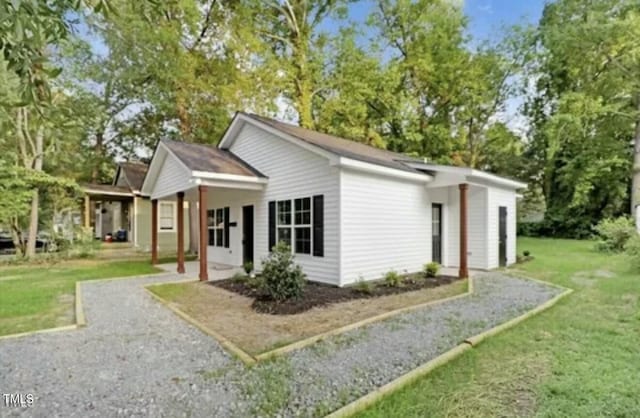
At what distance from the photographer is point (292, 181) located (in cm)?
941

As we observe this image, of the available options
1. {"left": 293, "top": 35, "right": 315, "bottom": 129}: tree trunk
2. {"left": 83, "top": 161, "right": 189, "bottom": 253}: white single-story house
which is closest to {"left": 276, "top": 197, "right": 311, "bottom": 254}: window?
{"left": 293, "top": 35, "right": 315, "bottom": 129}: tree trunk

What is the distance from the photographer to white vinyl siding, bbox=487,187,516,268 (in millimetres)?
10743

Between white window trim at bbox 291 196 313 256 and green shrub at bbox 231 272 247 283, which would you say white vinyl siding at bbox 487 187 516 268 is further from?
green shrub at bbox 231 272 247 283

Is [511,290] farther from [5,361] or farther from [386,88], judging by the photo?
[386,88]

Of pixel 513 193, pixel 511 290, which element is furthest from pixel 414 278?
pixel 513 193

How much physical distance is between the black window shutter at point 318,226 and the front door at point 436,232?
13.3 feet

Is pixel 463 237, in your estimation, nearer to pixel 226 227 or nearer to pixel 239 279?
pixel 239 279

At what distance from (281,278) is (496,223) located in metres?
7.42

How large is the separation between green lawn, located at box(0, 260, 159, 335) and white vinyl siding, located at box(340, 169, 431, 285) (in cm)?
531

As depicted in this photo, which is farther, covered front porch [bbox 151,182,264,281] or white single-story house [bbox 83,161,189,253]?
white single-story house [bbox 83,161,189,253]

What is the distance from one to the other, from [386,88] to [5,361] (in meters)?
20.8

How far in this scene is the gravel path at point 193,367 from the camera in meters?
3.14

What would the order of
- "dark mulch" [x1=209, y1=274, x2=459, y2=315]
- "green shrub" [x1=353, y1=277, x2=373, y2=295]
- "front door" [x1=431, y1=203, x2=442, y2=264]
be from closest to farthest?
"dark mulch" [x1=209, y1=274, x2=459, y2=315] → "green shrub" [x1=353, y1=277, x2=373, y2=295] → "front door" [x1=431, y1=203, x2=442, y2=264]

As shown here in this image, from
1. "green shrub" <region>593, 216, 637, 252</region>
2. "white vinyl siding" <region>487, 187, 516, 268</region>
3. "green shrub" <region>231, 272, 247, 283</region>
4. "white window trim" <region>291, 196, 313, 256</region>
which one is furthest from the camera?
"green shrub" <region>593, 216, 637, 252</region>
